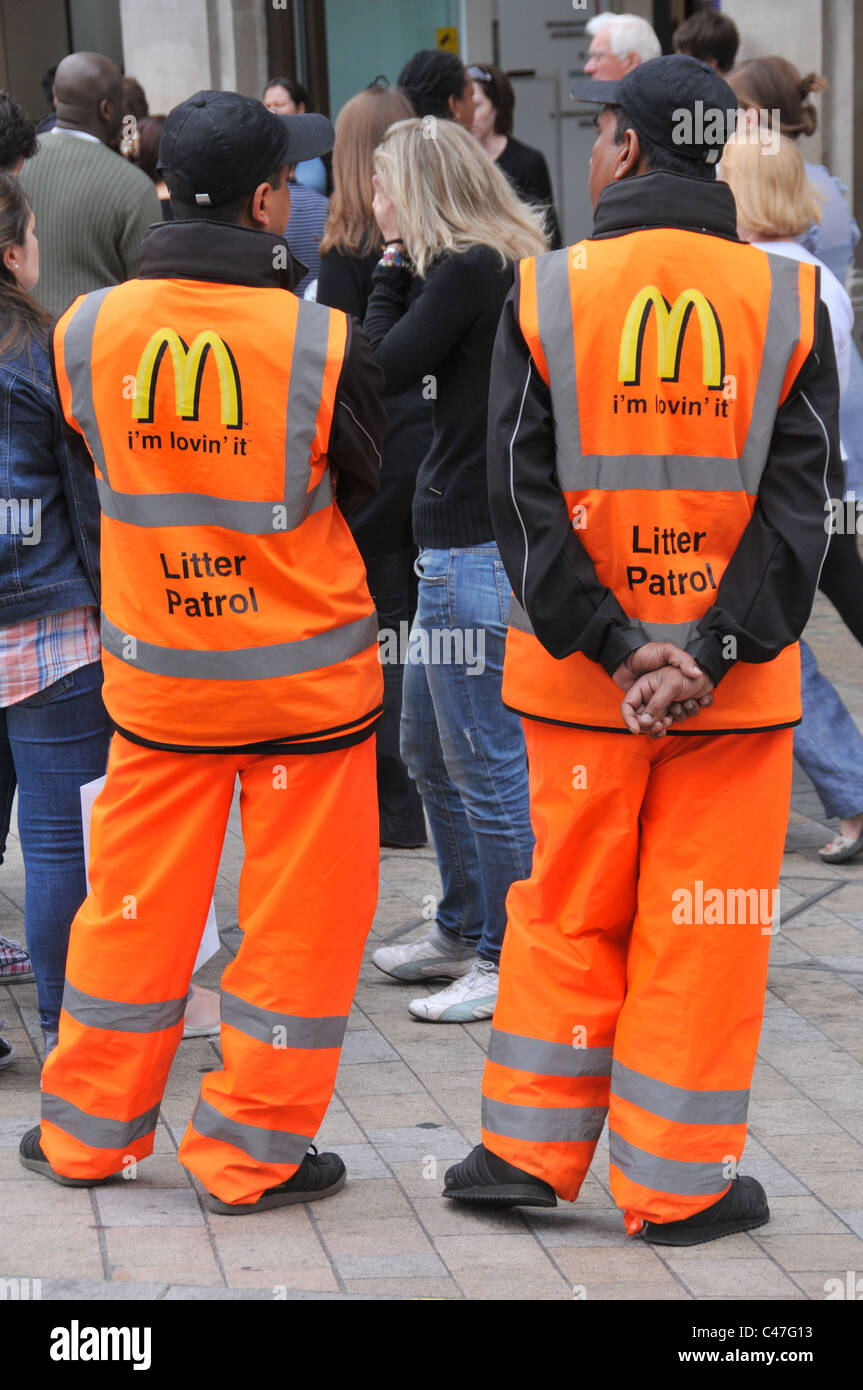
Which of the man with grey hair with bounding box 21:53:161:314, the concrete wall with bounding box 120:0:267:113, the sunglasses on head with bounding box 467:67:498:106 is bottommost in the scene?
the man with grey hair with bounding box 21:53:161:314

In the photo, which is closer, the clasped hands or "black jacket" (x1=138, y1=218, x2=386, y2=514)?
the clasped hands

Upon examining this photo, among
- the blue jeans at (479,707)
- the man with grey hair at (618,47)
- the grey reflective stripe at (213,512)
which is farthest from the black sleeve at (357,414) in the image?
the man with grey hair at (618,47)

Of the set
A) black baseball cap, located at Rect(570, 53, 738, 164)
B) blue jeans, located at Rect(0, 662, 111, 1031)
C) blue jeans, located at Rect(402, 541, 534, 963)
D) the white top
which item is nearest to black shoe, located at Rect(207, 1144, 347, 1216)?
blue jeans, located at Rect(0, 662, 111, 1031)

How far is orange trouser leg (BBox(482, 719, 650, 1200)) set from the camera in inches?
124

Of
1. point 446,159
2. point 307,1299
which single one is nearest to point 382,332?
point 446,159

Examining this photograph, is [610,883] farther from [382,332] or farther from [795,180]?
[795,180]

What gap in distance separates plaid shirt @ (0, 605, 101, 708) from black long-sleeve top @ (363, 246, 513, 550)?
36.6 inches

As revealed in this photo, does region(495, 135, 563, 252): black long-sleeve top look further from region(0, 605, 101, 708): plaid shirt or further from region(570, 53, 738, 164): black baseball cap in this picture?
region(570, 53, 738, 164): black baseball cap

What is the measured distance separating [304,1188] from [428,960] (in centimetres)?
140

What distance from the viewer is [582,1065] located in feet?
10.7

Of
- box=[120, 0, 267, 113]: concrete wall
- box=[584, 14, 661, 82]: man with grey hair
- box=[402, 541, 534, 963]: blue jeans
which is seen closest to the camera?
box=[402, 541, 534, 963]: blue jeans

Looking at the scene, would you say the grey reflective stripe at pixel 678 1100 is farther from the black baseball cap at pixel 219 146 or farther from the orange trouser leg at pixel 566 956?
the black baseball cap at pixel 219 146

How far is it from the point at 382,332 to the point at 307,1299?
2.30 m

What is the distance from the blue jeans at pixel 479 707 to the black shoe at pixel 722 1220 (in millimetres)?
1207
